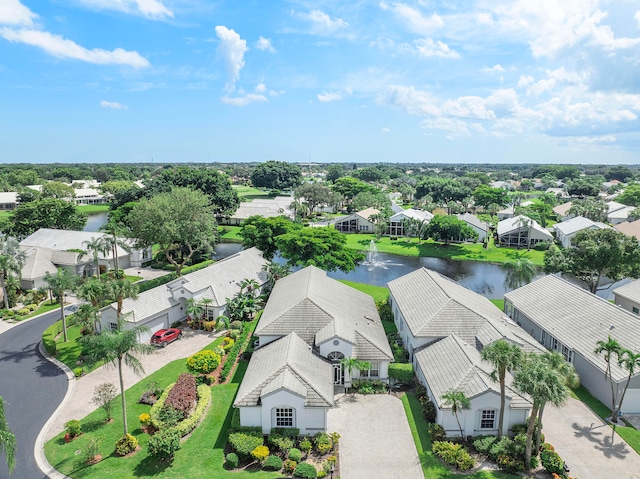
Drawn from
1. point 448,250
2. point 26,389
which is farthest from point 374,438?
point 448,250

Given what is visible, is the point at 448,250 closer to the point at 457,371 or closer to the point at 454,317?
the point at 454,317

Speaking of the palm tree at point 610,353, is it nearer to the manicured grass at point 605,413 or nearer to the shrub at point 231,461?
the manicured grass at point 605,413

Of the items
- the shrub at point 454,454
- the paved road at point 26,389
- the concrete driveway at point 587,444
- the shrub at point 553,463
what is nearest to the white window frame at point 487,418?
the shrub at point 454,454

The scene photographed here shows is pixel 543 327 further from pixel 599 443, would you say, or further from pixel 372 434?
pixel 372 434

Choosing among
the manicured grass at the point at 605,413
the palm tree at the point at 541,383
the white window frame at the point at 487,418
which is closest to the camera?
the palm tree at the point at 541,383

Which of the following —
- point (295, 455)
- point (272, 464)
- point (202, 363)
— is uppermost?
point (202, 363)
